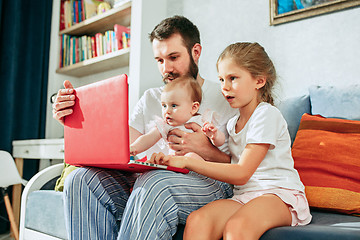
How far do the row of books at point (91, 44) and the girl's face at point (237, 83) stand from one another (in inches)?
56.5

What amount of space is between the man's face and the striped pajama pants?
18.2 inches

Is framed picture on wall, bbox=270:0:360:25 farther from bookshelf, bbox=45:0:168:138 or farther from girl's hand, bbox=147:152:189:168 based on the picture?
girl's hand, bbox=147:152:189:168

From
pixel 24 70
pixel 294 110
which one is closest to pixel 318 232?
pixel 294 110

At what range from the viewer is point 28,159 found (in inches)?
102

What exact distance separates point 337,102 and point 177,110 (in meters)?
0.66

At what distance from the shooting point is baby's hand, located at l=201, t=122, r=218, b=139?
3.35ft

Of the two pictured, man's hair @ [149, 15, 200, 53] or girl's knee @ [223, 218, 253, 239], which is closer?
girl's knee @ [223, 218, 253, 239]

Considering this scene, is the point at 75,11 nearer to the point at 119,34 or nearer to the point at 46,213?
the point at 119,34

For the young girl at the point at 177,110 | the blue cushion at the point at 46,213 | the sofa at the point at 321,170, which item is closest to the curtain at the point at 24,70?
the blue cushion at the point at 46,213

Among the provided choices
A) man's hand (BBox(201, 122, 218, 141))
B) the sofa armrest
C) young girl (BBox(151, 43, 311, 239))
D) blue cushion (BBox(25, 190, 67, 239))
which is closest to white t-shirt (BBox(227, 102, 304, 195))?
young girl (BBox(151, 43, 311, 239))

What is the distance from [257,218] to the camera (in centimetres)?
78

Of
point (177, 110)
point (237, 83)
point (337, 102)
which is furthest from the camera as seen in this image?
point (337, 102)

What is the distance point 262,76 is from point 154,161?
0.46 m

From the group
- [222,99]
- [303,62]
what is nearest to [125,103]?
[222,99]
